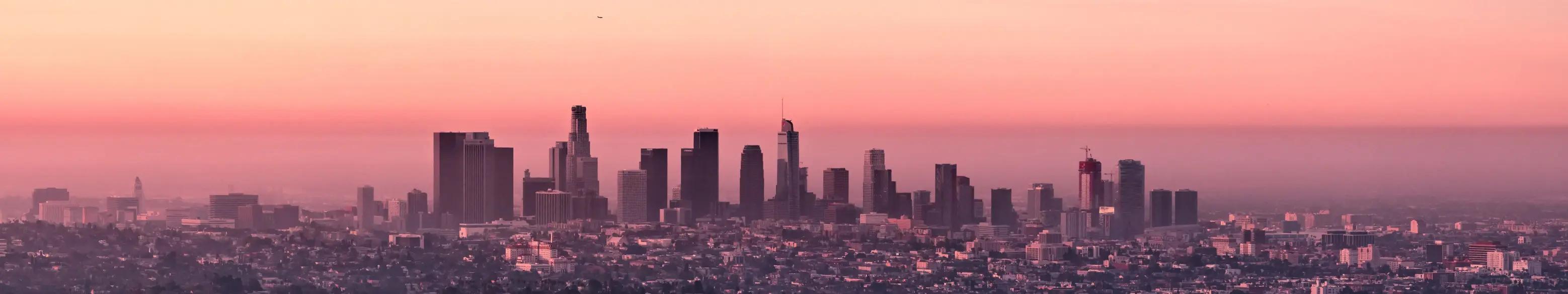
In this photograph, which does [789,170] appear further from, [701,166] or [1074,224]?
[1074,224]

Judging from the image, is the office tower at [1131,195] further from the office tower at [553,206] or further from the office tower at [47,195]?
the office tower at [47,195]

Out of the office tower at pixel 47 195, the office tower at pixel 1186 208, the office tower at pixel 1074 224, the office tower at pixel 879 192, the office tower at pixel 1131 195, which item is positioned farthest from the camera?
the office tower at pixel 879 192

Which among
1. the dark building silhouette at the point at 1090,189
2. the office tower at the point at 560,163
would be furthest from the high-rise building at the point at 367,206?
the dark building silhouette at the point at 1090,189

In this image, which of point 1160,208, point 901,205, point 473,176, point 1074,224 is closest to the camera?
point 1074,224

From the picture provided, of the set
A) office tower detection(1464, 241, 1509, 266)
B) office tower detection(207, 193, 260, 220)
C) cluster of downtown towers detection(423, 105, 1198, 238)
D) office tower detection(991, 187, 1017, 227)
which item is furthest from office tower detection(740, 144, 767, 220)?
office tower detection(1464, 241, 1509, 266)

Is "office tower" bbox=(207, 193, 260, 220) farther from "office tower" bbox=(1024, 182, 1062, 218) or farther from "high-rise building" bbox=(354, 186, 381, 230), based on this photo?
"office tower" bbox=(1024, 182, 1062, 218)

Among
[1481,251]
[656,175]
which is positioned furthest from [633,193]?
[1481,251]
